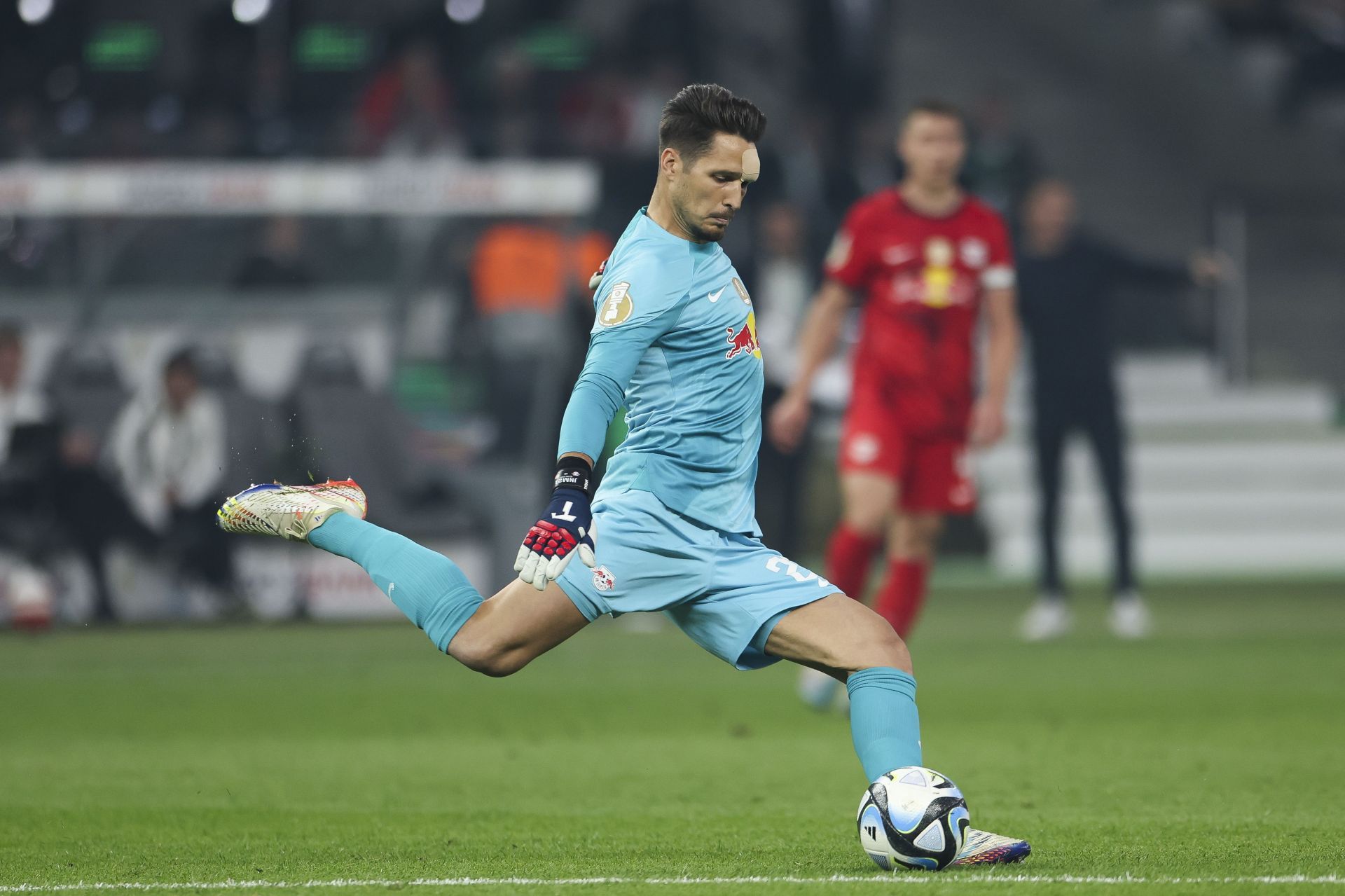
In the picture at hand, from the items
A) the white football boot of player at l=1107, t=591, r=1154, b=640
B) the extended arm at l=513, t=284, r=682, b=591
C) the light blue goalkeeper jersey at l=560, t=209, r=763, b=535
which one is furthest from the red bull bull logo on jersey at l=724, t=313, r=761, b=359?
the white football boot of player at l=1107, t=591, r=1154, b=640

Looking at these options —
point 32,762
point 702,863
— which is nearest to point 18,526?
point 32,762

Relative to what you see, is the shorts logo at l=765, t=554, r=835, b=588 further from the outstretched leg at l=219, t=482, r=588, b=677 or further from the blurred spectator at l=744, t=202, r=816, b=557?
the blurred spectator at l=744, t=202, r=816, b=557

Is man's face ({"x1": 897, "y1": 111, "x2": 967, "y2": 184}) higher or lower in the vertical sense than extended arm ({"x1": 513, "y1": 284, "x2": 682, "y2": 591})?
higher

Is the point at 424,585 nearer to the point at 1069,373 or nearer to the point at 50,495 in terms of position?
the point at 1069,373

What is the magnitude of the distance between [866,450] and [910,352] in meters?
0.48

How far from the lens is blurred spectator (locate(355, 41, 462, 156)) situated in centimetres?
1683

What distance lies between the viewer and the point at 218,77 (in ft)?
65.1

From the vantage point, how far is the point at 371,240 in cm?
1595

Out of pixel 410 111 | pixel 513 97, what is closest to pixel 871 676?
pixel 410 111

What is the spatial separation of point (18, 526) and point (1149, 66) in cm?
1421

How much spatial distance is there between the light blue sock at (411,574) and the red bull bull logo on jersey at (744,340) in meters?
0.92

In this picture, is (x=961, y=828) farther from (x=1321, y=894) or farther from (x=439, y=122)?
(x=439, y=122)

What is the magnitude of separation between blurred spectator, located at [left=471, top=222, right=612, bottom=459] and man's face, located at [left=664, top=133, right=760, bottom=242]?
10118 millimetres

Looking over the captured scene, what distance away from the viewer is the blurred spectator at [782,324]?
50.8 ft
